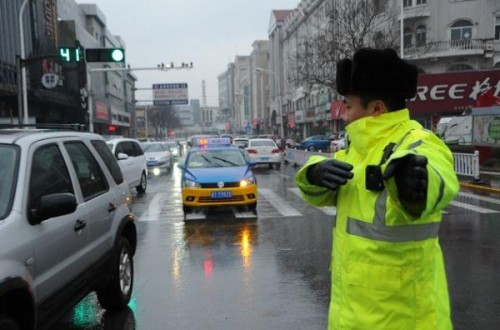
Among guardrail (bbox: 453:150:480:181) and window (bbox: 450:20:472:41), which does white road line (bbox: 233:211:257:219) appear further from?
window (bbox: 450:20:472:41)

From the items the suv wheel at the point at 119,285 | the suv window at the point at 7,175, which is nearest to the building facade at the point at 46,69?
the suv wheel at the point at 119,285

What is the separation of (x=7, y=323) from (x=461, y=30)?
42.9 m

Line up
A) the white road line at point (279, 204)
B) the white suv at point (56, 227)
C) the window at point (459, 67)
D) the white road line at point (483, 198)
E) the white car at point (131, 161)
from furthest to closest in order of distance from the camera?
1. the window at point (459, 67)
2. the white car at point (131, 161)
3. the white road line at point (483, 198)
4. the white road line at point (279, 204)
5. the white suv at point (56, 227)

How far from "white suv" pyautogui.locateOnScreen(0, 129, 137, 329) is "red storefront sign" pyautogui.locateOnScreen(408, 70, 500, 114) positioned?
28214mm

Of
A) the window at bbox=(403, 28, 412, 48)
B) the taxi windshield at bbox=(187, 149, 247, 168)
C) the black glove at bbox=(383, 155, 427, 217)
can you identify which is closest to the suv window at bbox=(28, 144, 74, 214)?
the black glove at bbox=(383, 155, 427, 217)

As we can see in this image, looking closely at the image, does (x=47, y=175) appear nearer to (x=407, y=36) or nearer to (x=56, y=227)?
(x=56, y=227)

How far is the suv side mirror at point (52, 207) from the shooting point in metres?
3.50

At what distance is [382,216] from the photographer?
1989mm

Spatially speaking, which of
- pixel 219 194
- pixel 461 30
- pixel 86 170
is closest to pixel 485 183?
pixel 219 194

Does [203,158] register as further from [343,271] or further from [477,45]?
[477,45]

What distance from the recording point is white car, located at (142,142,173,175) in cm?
2575

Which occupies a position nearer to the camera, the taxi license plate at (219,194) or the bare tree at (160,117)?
the taxi license plate at (219,194)

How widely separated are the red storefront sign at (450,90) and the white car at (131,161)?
19060mm

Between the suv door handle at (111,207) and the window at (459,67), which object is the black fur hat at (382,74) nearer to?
the suv door handle at (111,207)
